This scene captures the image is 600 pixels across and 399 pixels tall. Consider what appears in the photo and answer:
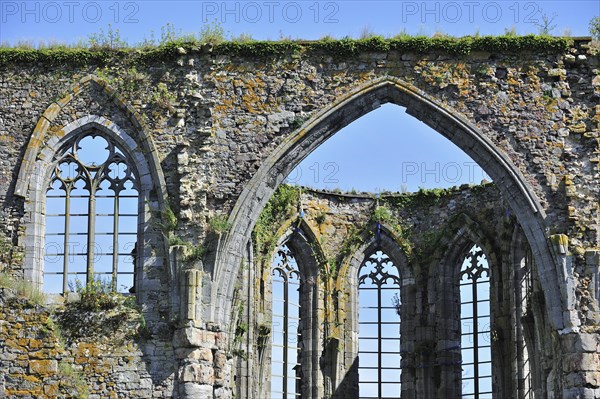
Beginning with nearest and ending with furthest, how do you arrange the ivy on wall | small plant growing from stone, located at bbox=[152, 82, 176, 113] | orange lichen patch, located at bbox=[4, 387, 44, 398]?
orange lichen patch, located at bbox=[4, 387, 44, 398], small plant growing from stone, located at bbox=[152, 82, 176, 113], the ivy on wall

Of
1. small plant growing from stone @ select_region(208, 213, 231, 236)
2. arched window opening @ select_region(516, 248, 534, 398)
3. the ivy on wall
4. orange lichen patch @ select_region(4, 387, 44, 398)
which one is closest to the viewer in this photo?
orange lichen patch @ select_region(4, 387, 44, 398)

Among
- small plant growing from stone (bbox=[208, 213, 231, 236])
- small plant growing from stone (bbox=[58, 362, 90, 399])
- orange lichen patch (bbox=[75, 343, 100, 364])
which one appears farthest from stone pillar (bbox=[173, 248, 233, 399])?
small plant growing from stone (bbox=[58, 362, 90, 399])

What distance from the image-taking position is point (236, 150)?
33.7 m

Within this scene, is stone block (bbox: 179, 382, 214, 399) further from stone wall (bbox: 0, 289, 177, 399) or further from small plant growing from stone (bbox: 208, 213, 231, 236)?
small plant growing from stone (bbox: 208, 213, 231, 236)

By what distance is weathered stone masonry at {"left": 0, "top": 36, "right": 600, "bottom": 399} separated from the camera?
3294 cm

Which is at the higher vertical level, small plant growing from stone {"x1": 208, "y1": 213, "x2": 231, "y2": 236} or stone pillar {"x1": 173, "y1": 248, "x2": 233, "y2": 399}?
small plant growing from stone {"x1": 208, "y1": 213, "x2": 231, "y2": 236}

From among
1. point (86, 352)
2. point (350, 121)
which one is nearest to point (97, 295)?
point (86, 352)

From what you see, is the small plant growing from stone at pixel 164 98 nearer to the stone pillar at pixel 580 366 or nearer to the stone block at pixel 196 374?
the stone block at pixel 196 374

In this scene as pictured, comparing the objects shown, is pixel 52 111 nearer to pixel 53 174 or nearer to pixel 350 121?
pixel 53 174

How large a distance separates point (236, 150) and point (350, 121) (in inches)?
80.8

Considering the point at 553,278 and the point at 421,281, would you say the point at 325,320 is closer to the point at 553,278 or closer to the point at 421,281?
the point at 421,281

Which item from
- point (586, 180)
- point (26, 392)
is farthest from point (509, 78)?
point (26, 392)

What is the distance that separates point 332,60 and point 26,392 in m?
7.80

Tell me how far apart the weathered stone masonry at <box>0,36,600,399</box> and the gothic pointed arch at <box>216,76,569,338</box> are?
0.08 feet
